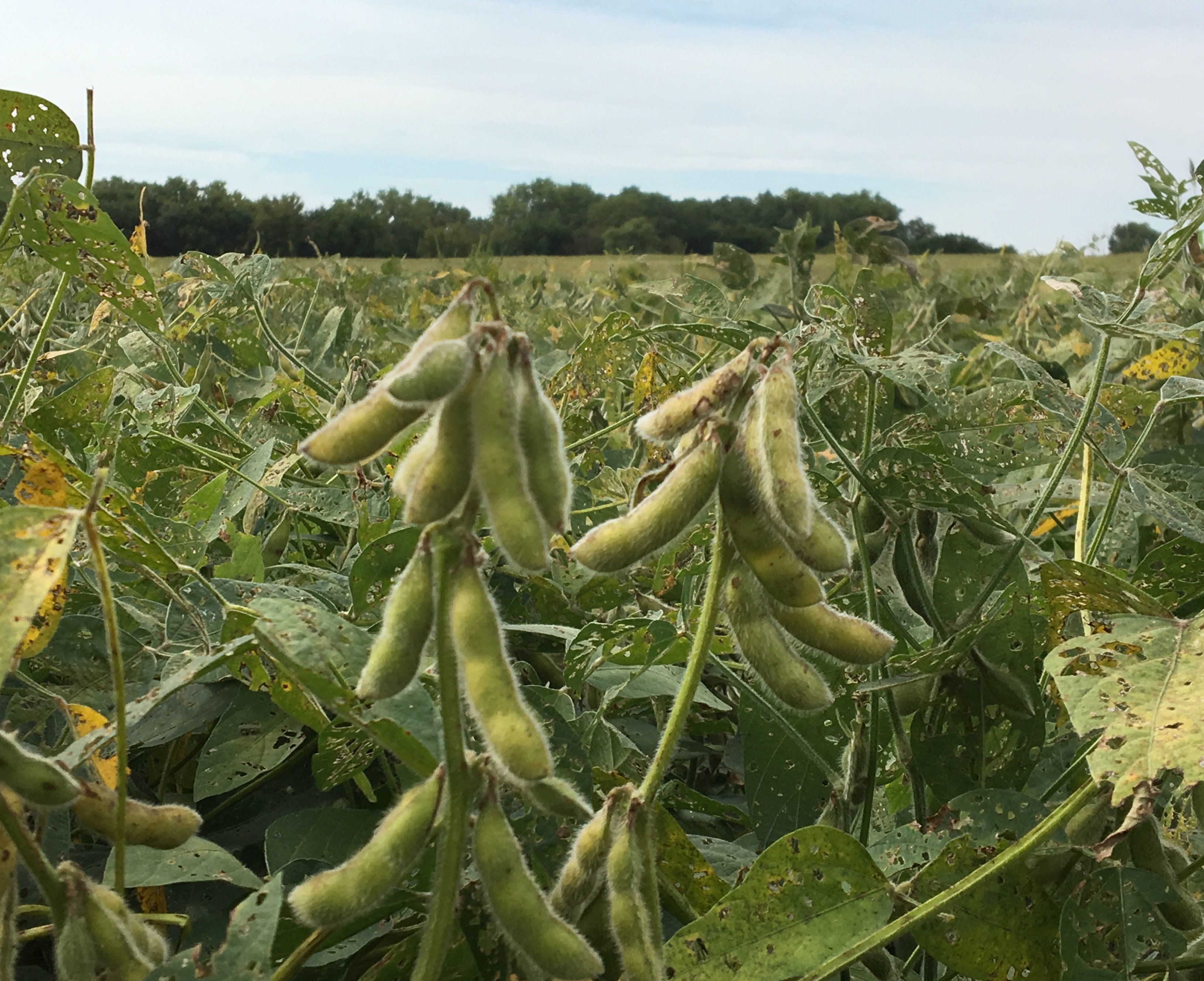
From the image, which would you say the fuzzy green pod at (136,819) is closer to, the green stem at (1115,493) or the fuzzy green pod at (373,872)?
the fuzzy green pod at (373,872)

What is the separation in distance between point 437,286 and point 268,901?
9.68 meters

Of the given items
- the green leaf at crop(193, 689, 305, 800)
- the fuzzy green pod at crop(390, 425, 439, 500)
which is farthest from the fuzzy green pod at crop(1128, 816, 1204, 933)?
the green leaf at crop(193, 689, 305, 800)

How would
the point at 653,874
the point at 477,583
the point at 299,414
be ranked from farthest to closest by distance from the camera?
1. the point at 299,414
2. the point at 653,874
3. the point at 477,583

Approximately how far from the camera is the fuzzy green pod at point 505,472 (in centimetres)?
71

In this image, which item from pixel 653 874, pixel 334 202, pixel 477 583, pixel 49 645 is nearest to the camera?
pixel 477 583

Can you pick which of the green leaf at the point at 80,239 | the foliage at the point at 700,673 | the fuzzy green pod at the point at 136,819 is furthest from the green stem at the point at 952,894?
the green leaf at the point at 80,239

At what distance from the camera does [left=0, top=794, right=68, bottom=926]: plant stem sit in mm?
749

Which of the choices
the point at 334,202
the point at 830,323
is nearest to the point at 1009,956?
the point at 830,323

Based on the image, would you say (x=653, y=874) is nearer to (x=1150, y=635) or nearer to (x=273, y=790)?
(x=1150, y=635)

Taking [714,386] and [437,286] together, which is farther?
[437,286]

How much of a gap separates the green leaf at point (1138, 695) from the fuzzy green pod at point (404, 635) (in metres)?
0.55

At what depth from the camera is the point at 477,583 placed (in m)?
0.73

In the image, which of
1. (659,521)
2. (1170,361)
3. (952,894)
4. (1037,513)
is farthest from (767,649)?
(1170,361)

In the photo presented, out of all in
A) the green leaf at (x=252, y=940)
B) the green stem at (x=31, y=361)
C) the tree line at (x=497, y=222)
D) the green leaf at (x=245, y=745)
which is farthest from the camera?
the tree line at (x=497, y=222)
